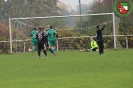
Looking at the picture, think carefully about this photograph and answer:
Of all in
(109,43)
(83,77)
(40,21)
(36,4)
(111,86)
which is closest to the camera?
(111,86)

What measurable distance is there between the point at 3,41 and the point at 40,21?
378cm

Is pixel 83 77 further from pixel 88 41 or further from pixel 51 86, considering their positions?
pixel 88 41

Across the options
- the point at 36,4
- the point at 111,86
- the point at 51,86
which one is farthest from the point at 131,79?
the point at 36,4

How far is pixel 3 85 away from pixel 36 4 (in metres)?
52.6

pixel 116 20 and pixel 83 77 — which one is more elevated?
pixel 116 20

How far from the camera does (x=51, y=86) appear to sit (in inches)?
520

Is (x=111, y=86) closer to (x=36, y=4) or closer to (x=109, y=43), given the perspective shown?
(x=109, y=43)

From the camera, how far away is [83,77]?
15461 millimetres

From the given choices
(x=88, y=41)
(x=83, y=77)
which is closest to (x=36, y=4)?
(x=88, y=41)

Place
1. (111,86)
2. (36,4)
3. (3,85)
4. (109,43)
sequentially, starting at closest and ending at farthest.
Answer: (111,86), (3,85), (109,43), (36,4)

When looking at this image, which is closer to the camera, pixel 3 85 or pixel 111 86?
pixel 111 86

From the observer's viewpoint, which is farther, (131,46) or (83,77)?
(131,46)

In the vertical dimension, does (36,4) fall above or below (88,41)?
above

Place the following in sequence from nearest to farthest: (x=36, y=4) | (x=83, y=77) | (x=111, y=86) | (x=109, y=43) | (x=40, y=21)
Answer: (x=111, y=86) < (x=83, y=77) < (x=109, y=43) < (x=40, y=21) < (x=36, y=4)
